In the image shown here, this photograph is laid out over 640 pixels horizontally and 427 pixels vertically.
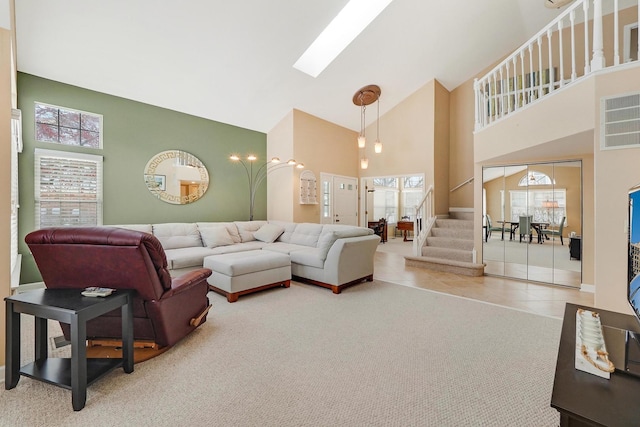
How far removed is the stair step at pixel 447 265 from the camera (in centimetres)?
476

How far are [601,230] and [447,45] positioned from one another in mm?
4463

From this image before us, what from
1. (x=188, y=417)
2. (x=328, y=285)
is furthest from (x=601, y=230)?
(x=188, y=417)

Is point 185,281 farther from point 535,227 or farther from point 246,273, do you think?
point 535,227

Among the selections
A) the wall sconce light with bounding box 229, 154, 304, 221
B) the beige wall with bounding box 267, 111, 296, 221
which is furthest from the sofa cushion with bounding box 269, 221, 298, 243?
the wall sconce light with bounding box 229, 154, 304, 221

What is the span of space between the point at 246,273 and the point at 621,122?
166 inches

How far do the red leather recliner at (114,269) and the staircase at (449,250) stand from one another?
450 cm

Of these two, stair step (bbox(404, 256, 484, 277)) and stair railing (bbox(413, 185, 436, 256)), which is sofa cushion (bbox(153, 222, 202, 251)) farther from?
stair railing (bbox(413, 185, 436, 256))

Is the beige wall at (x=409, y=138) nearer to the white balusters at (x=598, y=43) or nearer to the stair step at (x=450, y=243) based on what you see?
the stair step at (x=450, y=243)

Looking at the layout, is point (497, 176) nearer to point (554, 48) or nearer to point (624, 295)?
point (624, 295)

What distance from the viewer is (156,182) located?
191 inches

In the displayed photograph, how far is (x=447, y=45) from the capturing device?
548 centimetres

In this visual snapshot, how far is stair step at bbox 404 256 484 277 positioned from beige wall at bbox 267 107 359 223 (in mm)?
2533

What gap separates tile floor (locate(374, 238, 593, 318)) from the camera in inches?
133

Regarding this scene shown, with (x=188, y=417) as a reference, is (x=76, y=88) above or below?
above
